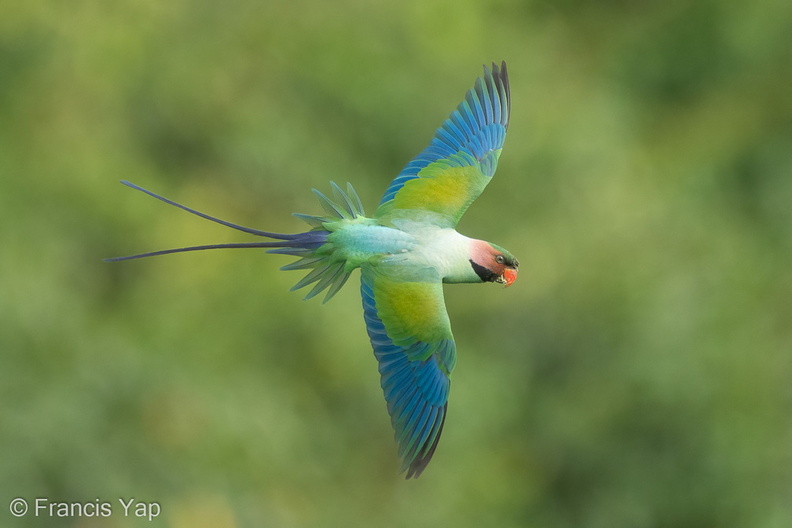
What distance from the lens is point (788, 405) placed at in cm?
902

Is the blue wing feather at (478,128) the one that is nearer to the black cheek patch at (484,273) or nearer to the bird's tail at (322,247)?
the bird's tail at (322,247)

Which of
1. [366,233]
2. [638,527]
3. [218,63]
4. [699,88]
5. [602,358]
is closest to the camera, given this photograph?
[366,233]


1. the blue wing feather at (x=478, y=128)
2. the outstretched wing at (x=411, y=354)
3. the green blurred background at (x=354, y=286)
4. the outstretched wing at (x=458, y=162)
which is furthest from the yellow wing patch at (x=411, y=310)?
the green blurred background at (x=354, y=286)

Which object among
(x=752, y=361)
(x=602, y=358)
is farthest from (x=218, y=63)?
(x=752, y=361)

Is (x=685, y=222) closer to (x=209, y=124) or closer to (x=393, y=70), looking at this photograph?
(x=393, y=70)

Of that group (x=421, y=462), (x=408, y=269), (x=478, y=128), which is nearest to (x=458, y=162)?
(x=478, y=128)

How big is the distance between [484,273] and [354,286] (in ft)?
18.8

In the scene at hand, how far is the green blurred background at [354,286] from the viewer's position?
8367 mm

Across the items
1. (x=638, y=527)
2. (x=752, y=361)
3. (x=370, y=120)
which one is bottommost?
(x=638, y=527)

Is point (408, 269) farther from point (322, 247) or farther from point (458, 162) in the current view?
point (458, 162)

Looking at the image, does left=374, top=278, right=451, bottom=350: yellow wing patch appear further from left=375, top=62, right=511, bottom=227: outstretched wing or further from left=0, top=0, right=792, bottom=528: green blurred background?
left=0, top=0, right=792, bottom=528: green blurred background

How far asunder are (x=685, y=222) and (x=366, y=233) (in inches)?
302

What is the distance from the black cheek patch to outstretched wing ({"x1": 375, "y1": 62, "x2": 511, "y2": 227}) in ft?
0.61

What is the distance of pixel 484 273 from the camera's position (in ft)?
10.2
